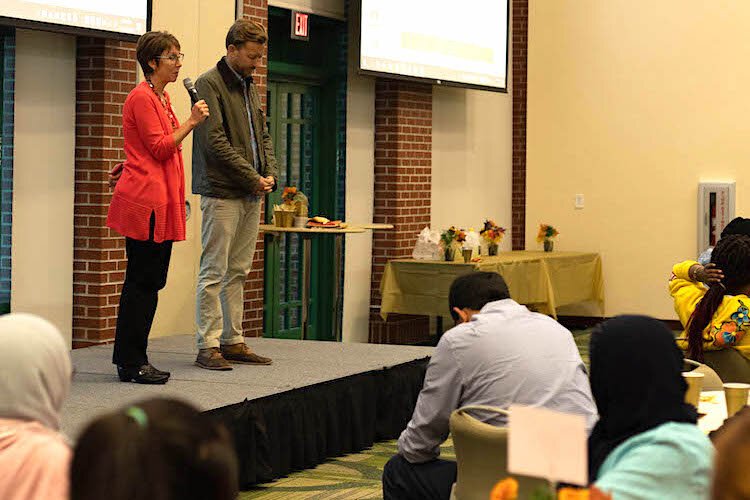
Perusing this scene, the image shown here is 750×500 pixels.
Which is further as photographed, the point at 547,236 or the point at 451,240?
the point at 547,236

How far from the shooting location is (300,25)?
8.84 m

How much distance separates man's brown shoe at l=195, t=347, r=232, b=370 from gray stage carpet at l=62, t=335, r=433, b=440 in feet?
0.14

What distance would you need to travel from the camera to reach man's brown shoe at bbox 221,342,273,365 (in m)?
6.37

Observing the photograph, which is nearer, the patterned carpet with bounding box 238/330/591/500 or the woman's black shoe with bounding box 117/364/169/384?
the patterned carpet with bounding box 238/330/591/500

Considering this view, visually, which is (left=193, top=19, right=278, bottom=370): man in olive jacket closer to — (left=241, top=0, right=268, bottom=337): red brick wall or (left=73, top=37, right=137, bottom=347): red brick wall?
(left=73, top=37, right=137, bottom=347): red brick wall

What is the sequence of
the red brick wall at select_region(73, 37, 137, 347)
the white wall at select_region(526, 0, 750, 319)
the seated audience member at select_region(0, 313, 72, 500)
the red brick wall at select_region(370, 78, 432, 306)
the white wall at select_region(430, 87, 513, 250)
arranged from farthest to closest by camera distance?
1. the white wall at select_region(526, 0, 750, 319)
2. the white wall at select_region(430, 87, 513, 250)
3. the red brick wall at select_region(370, 78, 432, 306)
4. the red brick wall at select_region(73, 37, 137, 347)
5. the seated audience member at select_region(0, 313, 72, 500)

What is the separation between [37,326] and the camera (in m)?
2.23

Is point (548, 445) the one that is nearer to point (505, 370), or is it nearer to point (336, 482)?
point (505, 370)

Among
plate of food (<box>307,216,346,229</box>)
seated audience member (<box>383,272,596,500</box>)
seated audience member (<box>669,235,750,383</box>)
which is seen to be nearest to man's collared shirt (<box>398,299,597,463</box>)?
seated audience member (<box>383,272,596,500</box>)

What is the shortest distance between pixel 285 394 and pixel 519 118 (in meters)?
7.07

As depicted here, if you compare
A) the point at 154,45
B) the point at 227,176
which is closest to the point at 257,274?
the point at 227,176

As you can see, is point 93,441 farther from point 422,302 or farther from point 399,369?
point 422,302

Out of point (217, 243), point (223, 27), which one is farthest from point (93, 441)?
point (223, 27)

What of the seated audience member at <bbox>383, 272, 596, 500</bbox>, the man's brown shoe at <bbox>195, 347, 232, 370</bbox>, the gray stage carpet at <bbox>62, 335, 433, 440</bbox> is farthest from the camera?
the man's brown shoe at <bbox>195, 347, 232, 370</bbox>
